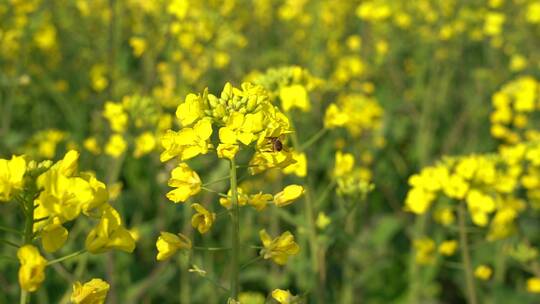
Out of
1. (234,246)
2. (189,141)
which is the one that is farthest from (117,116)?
(234,246)

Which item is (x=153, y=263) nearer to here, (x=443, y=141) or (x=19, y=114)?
(x=19, y=114)

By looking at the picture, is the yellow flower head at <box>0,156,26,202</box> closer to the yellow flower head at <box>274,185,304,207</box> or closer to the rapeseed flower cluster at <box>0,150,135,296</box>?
the rapeseed flower cluster at <box>0,150,135,296</box>

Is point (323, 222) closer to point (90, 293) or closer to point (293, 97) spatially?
point (293, 97)

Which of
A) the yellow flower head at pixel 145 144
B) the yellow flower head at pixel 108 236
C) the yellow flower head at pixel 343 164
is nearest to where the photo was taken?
the yellow flower head at pixel 108 236

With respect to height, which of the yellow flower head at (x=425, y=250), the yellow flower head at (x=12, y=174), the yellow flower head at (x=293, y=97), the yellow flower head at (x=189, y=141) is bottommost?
the yellow flower head at (x=425, y=250)

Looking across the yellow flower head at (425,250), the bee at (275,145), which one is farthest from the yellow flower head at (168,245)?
the yellow flower head at (425,250)

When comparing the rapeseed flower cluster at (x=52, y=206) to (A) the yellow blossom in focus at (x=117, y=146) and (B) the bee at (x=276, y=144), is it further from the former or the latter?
(A) the yellow blossom in focus at (x=117, y=146)

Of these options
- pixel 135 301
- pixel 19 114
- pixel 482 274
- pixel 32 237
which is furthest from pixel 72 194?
pixel 19 114
